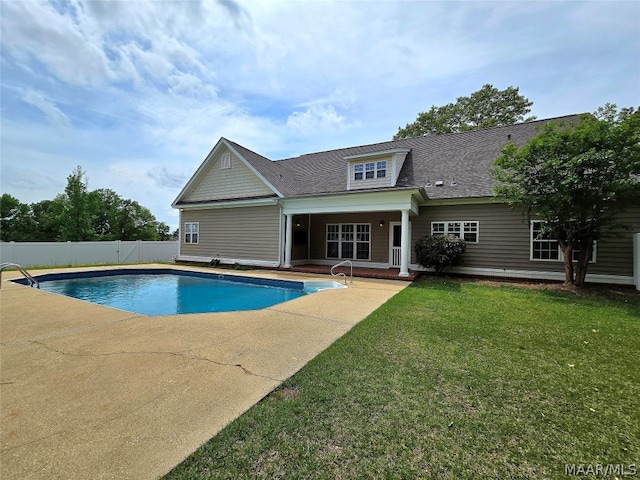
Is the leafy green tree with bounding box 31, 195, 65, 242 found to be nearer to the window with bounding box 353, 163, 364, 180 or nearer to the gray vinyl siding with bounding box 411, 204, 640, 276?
the window with bounding box 353, 163, 364, 180

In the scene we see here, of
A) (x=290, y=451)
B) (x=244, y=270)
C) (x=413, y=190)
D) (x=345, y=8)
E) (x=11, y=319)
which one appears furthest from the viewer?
(x=244, y=270)

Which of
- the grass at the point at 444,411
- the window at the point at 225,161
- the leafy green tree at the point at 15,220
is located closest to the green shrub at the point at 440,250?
the grass at the point at 444,411

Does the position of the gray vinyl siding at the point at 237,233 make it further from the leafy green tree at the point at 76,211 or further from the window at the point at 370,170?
the leafy green tree at the point at 76,211

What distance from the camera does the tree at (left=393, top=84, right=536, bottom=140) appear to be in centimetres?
2238

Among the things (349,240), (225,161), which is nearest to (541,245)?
(349,240)

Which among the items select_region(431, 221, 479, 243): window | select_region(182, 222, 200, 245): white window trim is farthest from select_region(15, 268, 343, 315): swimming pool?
select_region(431, 221, 479, 243): window

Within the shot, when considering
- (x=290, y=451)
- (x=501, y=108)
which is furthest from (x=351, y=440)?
(x=501, y=108)

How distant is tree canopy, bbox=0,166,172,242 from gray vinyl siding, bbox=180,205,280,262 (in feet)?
52.0

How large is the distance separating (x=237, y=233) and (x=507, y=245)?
1232 centimetres

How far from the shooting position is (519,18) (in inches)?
340

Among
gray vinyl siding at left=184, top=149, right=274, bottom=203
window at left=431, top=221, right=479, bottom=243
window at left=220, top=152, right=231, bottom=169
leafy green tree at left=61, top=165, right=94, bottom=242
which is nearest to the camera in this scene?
window at left=431, top=221, right=479, bottom=243

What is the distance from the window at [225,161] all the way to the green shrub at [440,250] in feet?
35.4

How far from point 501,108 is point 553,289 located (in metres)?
19.9

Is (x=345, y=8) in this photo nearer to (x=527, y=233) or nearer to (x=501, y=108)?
(x=527, y=233)
